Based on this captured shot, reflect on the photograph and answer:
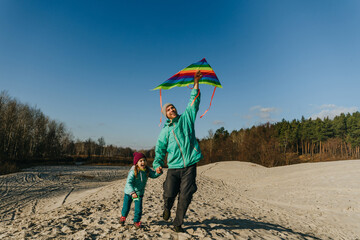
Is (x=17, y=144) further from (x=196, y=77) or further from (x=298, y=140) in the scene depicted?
(x=298, y=140)

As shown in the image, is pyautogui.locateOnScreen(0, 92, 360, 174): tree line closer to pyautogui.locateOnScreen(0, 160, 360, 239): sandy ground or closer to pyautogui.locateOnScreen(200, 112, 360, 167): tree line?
pyautogui.locateOnScreen(200, 112, 360, 167): tree line

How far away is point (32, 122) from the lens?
44.8 metres

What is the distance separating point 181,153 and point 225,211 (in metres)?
4.15

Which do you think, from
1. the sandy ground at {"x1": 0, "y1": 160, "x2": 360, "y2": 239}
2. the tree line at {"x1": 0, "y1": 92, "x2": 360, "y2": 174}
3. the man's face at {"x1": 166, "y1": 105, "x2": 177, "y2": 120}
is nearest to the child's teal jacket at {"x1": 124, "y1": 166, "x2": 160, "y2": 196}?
the sandy ground at {"x1": 0, "y1": 160, "x2": 360, "y2": 239}

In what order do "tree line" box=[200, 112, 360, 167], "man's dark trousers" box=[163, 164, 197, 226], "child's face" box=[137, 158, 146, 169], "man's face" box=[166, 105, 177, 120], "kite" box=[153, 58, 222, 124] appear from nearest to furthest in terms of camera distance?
"man's dark trousers" box=[163, 164, 197, 226]
"man's face" box=[166, 105, 177, 120]
"child's face" box=[137, 158, 146, 169]
"kite" box=[153, 58, 222, 124]
"tree line" box=[200, 112, 360, 167]

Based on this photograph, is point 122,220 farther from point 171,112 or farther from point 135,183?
point 171,112

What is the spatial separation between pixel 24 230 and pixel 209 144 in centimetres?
3509

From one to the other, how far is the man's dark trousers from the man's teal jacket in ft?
0.36

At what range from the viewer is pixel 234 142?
157ft

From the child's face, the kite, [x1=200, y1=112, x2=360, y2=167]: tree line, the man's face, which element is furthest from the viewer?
[x1=200, y1=112, x2=360, y2=167]: tree line

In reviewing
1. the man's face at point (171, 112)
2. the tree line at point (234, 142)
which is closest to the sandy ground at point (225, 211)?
the man's face at point (171, 112)

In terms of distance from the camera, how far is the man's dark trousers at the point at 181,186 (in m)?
3.41

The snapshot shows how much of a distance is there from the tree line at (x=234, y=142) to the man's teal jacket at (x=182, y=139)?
77.9 feet

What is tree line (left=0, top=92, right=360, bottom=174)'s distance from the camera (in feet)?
101
